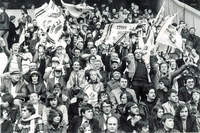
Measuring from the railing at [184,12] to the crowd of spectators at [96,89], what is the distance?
350 centimetres

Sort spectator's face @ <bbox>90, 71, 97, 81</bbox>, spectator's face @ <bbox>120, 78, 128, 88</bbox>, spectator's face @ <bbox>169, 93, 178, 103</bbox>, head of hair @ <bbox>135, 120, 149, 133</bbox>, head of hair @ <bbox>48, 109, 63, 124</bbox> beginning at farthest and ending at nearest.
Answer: spectator's face @ <bbox>90, 71, 97, 81</bbox>
spectator's face @ <bbox>120, 78, 128, 88</bbox>
spectator's face @ <bbox>169, 93, 178, 103</bbox>
head of hair @ <bbox>48, 109, 63, 124</bbox>
head of hair @ <bbox>135, 120, 149, 133</bbox>

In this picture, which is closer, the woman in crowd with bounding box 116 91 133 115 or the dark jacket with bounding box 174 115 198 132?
the dark jacket with bounding box 174 115 198 132

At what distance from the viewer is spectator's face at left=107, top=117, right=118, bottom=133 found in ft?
28.3

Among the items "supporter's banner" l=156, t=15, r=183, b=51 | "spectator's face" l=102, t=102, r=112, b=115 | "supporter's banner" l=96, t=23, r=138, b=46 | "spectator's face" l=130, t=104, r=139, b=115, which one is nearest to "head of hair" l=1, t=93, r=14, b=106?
"spectator's face" l=102, t=102, r=112, b=115

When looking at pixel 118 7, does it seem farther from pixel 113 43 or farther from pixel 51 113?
pixel 51 113

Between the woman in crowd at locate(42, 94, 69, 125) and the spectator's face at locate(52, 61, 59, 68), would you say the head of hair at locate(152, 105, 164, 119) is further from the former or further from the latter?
the spectator's face at locate(52, 61, 59, 68)

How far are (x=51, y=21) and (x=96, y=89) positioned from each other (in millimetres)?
3562

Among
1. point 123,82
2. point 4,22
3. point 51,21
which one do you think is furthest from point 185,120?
point 4,22

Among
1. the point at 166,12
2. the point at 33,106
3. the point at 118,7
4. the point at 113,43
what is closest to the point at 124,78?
the point at 33,106

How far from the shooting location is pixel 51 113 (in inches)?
359

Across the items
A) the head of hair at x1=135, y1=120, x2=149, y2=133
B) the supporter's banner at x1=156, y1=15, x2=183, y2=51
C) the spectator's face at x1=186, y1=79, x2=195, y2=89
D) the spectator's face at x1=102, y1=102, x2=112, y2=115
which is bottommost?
the head of hair at x1=135, y1=120, x2=149, y2=133

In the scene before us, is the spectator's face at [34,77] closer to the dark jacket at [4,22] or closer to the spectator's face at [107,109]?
the spectator's face at [107,109]

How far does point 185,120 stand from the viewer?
9.26m

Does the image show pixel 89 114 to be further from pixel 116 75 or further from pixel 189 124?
pixel 189 124
